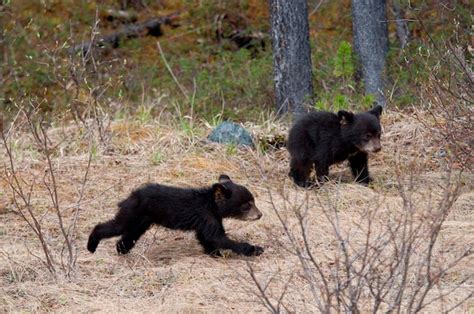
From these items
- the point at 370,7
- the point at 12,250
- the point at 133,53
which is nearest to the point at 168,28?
the point at 133,53

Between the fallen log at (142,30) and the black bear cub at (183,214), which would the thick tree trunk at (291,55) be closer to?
the black bear cub at (183,214)

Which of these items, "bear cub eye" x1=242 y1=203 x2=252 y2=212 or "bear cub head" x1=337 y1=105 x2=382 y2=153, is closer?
"bear cub eye" x1=242 y1=203 x2=252 y2=212

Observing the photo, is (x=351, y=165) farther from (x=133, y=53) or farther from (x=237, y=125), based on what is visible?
(x=133, y=53)

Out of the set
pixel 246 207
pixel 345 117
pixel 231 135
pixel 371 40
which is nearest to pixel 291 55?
pixel 371 40

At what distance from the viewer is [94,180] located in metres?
10.6

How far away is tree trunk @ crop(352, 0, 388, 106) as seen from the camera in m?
14.2

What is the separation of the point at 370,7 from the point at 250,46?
16.7 feet

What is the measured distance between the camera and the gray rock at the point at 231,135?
11.5m

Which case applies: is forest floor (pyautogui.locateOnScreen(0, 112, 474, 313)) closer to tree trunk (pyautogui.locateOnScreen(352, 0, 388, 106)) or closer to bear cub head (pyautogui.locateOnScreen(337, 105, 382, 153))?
bear cub head (pyautogui.locateOnScreen(337, 105, 382, 153))

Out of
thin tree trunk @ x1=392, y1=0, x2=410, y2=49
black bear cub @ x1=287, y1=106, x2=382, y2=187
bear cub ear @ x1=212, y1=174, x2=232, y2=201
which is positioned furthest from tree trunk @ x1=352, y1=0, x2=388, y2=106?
bear cub ear @ x1=212, y1=174, x2=232, y2=201

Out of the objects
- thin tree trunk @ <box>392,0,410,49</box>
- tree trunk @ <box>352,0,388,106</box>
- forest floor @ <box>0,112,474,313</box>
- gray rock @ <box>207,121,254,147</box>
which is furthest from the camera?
thin tree trunk @ <box>392,0,410,49</box>

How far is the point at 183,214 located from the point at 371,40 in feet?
22.7

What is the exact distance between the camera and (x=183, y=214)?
836 centimetres

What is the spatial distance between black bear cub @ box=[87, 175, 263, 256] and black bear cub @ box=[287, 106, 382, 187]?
1990mm
